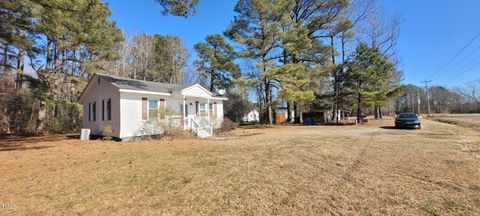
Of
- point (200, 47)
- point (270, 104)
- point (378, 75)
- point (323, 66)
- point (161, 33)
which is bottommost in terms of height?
point (270, 104)

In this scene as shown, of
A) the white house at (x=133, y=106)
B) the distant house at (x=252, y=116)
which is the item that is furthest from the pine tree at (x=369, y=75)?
the distant house at (x=252, y=116)

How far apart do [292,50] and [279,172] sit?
17.4 meters

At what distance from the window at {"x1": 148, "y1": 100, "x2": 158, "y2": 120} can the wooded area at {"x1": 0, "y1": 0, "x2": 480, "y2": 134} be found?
396 cm

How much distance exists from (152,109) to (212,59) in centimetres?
1005

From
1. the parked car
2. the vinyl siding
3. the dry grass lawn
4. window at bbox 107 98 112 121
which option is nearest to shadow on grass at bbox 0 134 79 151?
the vinyl siding

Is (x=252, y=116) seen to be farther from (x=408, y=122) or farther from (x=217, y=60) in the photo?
(x=408, y=122)

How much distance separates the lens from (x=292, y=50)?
2027cm

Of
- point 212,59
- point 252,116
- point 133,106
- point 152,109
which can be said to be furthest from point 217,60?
point 252,116

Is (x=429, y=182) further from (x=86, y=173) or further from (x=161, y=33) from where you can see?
(x=161, y=33)

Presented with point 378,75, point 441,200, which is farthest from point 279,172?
point 378,75

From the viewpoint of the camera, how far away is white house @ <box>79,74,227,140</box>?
12.1m

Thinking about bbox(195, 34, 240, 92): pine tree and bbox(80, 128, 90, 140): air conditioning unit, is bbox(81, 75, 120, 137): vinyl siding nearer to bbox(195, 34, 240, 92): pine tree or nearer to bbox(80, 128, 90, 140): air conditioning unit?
bbox(80, 128, 90, 140): air conditioning unit

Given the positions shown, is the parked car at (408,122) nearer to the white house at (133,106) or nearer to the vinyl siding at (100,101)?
the white house at (133,106)

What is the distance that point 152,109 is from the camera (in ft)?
43.0
